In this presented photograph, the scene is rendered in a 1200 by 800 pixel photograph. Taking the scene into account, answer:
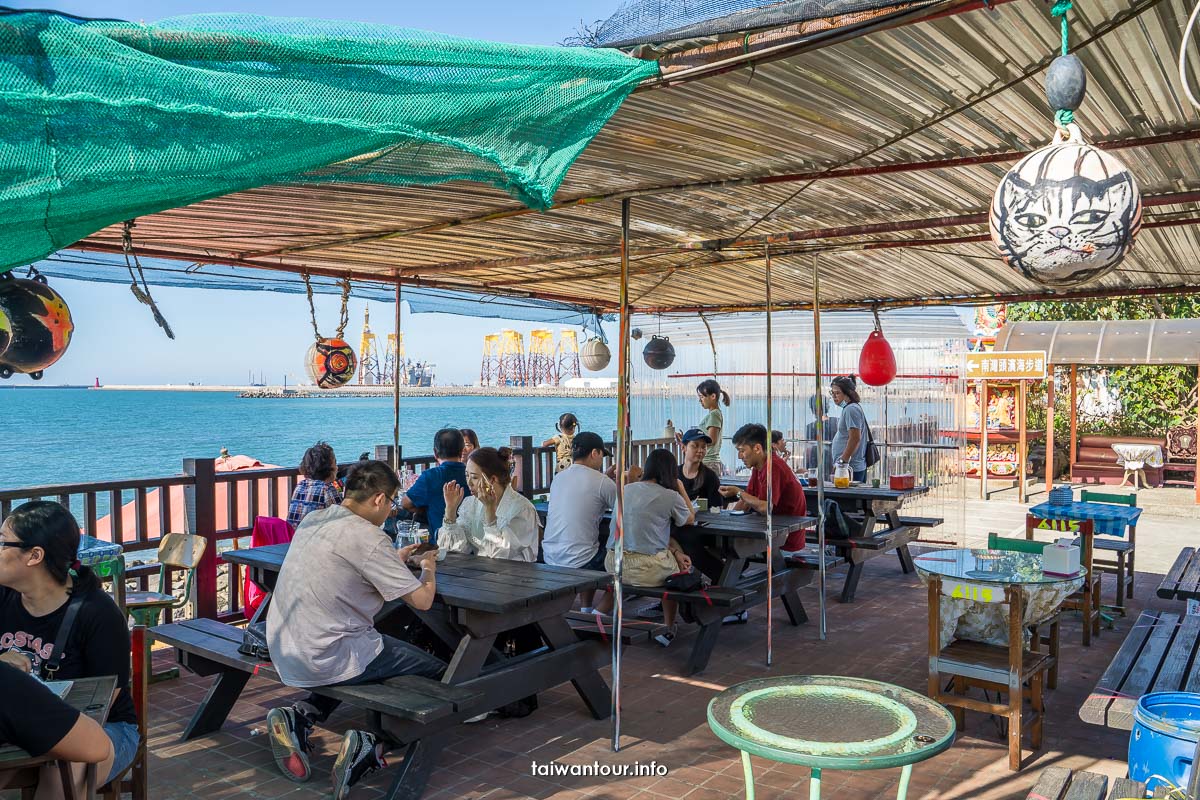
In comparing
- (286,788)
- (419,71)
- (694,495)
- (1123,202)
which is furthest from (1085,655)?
(419,71)

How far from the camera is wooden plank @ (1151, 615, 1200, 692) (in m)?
3.62

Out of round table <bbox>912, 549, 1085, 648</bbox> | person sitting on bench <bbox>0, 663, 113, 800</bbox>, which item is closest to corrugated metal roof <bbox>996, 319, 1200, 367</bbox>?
round table <bbox>912, 549, 1085, 648</bbox>

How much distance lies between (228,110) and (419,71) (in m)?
0.47

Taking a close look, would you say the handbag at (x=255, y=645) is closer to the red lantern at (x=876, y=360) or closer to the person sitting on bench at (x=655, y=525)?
the person sitting on bench at (x=655, y=525)

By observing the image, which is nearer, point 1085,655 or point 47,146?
point 47,146

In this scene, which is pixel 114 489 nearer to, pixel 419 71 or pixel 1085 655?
pixel 419 71

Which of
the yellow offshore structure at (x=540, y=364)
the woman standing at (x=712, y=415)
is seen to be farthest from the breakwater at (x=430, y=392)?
the woman standing at (x=712, y=415)

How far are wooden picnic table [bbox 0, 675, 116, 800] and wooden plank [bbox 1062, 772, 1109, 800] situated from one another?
285 cm

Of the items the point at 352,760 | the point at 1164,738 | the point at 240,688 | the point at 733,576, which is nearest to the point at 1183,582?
the point at 733,576

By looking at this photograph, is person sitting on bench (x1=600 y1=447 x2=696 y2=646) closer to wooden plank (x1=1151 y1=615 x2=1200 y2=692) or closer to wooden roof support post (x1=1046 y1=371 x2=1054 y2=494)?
wooden plank (x1=1151 y1=615 x2=1200 y2=692)

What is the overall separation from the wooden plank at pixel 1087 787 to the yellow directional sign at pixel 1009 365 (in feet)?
40.0

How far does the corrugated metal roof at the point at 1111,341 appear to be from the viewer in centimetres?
1402

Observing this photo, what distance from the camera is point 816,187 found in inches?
188

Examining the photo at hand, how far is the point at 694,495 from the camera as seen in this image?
23.5 ft
